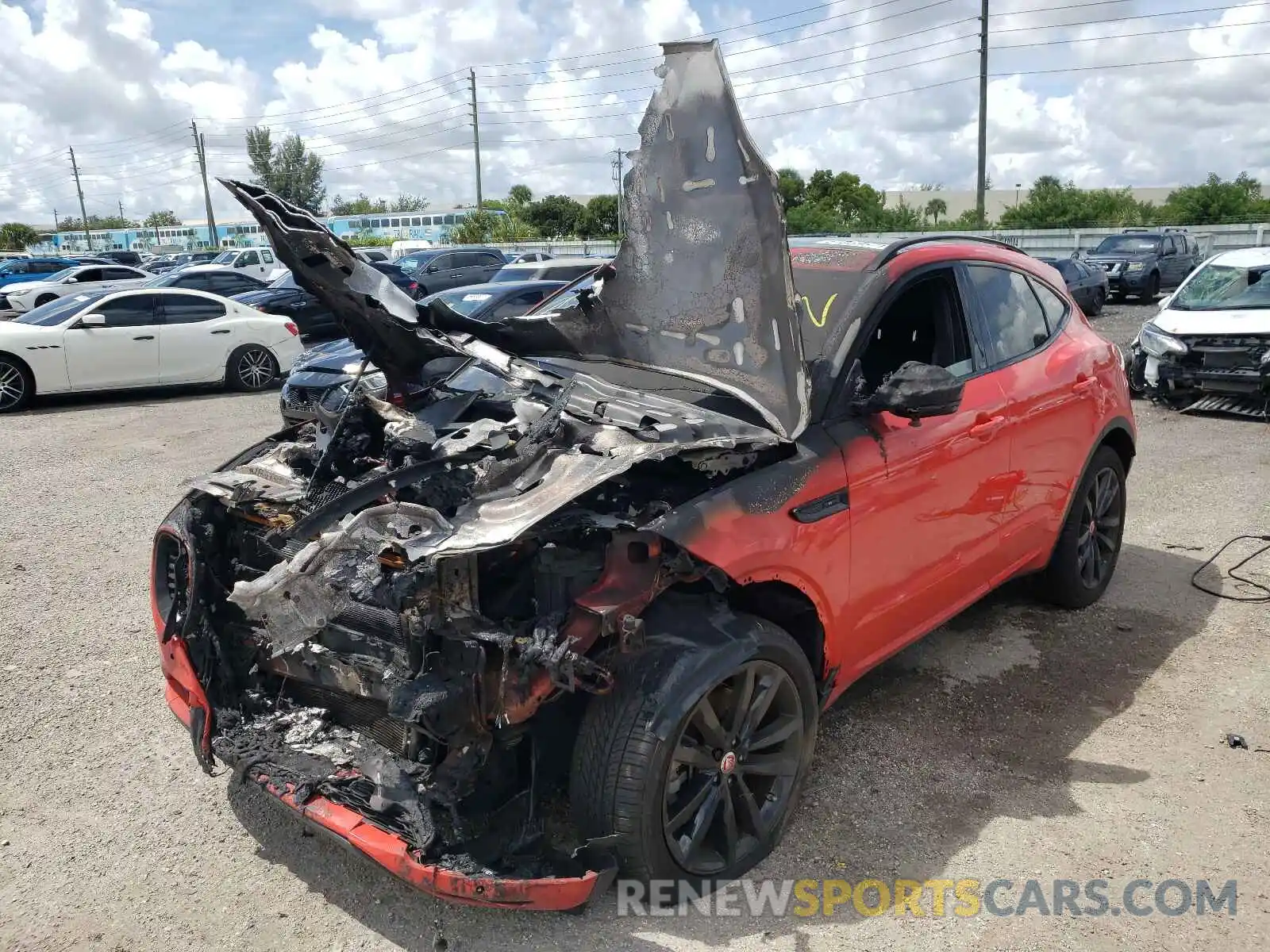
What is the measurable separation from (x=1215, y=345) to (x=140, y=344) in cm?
1255

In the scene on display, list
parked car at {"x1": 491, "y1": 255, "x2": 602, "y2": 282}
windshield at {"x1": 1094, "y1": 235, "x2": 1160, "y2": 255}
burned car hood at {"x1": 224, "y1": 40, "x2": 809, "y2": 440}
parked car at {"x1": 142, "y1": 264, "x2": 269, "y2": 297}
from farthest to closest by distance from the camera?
windshield at {"x1": 1094, "y1": 235, "x2": 1160, "y2": 255}
parked car at {"x1": 142, "y1": 264, "x2": 269, "y2": 297}
parked car at {"x1": 491, "y1": 255, "x2": 602, "y2": 282}
burned car hood at {"x1": 224, "y1": 40, "x2": 809, "y2": 440}

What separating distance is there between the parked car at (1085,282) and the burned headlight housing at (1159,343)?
10.3 metres

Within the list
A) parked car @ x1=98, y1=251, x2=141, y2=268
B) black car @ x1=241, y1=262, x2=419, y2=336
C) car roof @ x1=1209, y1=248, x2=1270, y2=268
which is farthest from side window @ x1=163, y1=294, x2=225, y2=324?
parked car @ x1=98, y1=251, x2=141, y2=268

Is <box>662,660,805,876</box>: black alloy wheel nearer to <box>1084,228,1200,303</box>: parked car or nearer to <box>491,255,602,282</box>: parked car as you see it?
<box>491,255,602,282</box>: parked car

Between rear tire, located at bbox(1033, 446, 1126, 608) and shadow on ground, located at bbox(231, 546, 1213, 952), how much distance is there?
13cm

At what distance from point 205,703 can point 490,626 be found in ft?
3.91

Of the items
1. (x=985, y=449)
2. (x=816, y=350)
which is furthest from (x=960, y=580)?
(x=816, y=350)

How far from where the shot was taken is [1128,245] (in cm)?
2484

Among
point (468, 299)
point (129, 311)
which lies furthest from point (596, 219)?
point (468, 299)

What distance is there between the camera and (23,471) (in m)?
8.47

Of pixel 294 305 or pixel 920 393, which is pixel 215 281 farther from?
pixel 920 393

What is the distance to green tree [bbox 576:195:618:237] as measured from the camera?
53469 mm

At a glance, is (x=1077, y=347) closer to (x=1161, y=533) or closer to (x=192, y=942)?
(x=1161, y=533)
